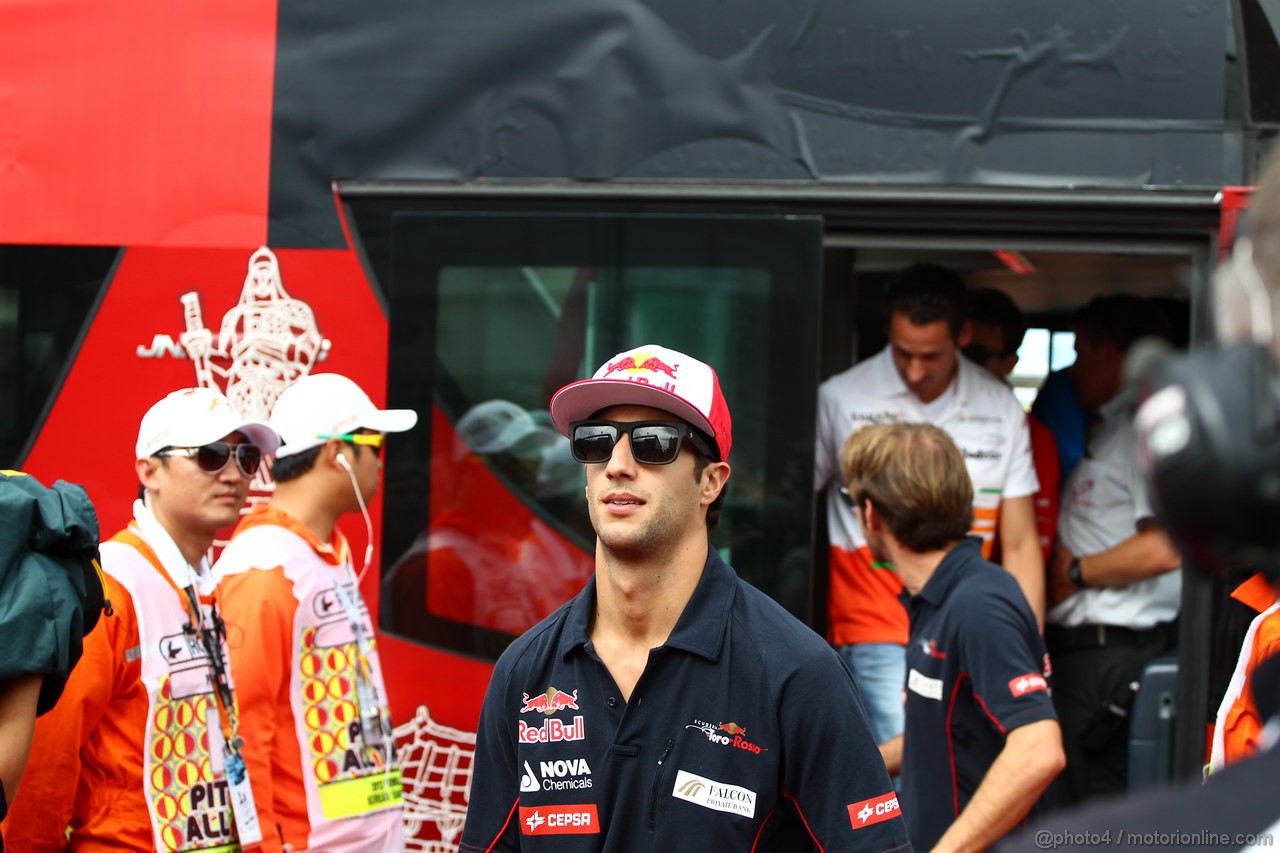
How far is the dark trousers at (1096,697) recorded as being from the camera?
4.15m

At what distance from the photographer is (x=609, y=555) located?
2301 mm

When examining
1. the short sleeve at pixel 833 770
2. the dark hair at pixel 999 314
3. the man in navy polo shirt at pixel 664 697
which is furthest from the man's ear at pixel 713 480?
the dark hair at pixel 999 314

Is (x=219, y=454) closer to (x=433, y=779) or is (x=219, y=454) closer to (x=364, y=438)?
(x=364, y=438)

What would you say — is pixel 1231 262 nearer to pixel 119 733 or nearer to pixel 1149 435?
pixel 1149 435

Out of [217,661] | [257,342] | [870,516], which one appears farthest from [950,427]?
[217,661]

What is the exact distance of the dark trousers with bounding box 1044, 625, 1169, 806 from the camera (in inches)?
163

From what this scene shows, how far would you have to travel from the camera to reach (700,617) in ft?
7.34

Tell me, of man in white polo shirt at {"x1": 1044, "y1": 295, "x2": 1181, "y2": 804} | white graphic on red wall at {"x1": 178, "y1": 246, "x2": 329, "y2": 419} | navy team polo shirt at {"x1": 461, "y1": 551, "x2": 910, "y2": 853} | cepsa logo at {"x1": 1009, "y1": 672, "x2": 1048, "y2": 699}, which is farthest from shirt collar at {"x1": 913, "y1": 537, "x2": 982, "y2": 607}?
white graphic on red wall at {"x1": 178, "y1": 246, "x2": 329, "y2": 419}

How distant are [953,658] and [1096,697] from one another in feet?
4.72

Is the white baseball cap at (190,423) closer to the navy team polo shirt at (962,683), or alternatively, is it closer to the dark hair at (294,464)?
the dark hair at (294,464)

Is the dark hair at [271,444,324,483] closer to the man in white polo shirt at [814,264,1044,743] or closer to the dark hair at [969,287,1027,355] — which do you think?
the man in white polo shirt at [814,264,1044,743]

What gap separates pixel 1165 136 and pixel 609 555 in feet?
6.59

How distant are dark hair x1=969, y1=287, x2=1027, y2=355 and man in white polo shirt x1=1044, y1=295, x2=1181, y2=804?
38 centimetres

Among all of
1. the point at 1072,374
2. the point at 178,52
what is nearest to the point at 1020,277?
the point at 1072,374
